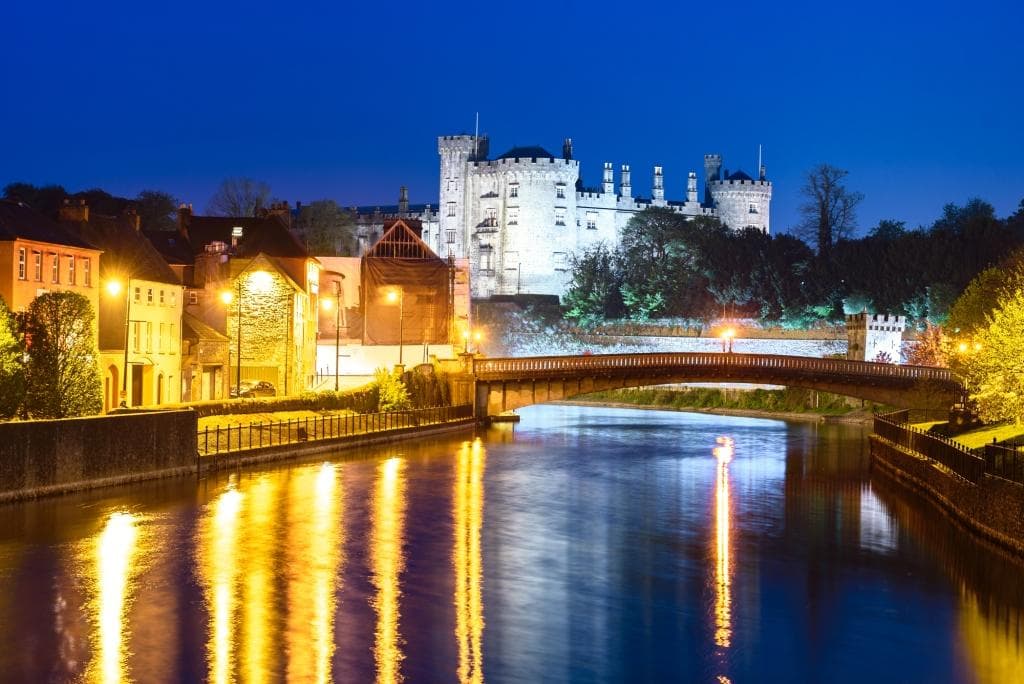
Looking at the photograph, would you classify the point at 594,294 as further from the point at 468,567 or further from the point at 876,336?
the point at 468,567

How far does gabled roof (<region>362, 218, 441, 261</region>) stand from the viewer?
266 ft

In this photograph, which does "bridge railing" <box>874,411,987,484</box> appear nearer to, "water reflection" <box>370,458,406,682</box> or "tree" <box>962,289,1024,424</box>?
"tree" <box>962,289,1024,424</box>

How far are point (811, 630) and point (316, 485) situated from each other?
720 inches

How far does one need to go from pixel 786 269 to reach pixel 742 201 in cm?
3117

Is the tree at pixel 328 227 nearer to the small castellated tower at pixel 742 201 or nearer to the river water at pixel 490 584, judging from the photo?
the small castellated tower at pixel 742 201

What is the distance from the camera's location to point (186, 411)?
37.2m

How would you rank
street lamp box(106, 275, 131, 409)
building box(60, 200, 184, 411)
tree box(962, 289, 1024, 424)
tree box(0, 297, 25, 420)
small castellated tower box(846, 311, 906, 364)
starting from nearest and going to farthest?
tree box(0, 297, 25, 420)
tree box(962, 289, 1024, 424)
street lamp box(106, 275, 131, 409)
building box(60, 200, 184, 411)
small castellated tower box(846, 311, 906, 364)

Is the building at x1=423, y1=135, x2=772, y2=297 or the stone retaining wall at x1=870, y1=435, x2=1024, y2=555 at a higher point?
the building at x1=423, y1=135, x2=772, y2=297

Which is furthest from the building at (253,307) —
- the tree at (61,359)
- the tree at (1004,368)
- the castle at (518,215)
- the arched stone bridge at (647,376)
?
the castle at (518,215)

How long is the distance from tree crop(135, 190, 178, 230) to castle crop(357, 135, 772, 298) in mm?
32341

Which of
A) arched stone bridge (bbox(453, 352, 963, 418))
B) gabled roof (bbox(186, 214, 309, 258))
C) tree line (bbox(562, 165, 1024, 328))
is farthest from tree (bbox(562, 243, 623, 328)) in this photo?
arched stone bridge (bbox(453, 352, 963, 418))

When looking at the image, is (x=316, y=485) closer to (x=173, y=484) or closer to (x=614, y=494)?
(x=173, y=484)

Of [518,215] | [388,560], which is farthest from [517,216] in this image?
[388,560]

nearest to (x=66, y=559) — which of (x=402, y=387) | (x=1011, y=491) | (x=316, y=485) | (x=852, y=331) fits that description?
(x=316, y=485)
